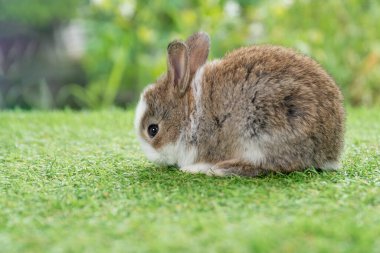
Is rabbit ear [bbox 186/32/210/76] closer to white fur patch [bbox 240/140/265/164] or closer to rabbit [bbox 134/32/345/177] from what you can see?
rabbit [bbox 134/32/345/177]

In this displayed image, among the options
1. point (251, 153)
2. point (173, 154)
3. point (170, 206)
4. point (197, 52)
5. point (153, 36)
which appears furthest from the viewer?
point (153, 36)

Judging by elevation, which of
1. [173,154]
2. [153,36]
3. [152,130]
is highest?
[153,36]

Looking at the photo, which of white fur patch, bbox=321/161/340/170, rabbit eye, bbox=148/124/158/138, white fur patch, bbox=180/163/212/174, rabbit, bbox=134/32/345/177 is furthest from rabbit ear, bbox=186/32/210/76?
white fur patch, bbox=321/161/340/170

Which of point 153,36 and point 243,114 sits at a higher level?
point 153,36

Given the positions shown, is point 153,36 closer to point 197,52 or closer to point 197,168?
point 197,52

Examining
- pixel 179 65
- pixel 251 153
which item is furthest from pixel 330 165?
pixel 179 65

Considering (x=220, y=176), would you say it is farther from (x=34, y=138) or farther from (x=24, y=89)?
(x=24, y=89)
